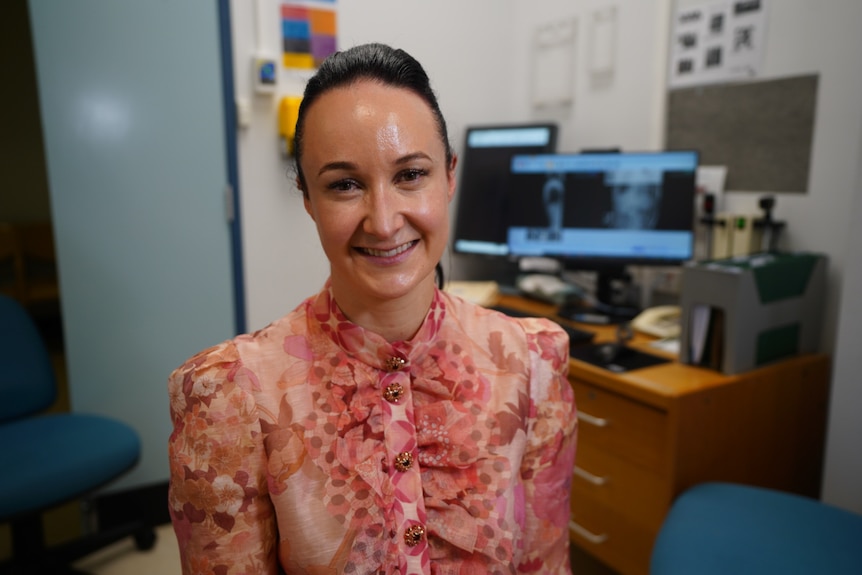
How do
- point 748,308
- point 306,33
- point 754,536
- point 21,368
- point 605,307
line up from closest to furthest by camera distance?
point 754,536 → point 748,308 → point 21,368 → point 605,307 → point 306,33

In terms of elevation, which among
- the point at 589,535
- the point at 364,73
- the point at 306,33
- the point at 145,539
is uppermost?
the point at 306,33

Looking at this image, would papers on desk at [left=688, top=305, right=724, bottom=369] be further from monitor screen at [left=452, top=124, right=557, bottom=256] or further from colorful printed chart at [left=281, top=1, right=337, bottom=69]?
colorful printed chart at [left=281, top=1, right=337, bottom=69]

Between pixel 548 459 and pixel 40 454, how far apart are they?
1.49 metres

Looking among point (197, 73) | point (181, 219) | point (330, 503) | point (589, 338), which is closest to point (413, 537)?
point (330, 503)

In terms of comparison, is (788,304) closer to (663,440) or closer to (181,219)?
(663,440)

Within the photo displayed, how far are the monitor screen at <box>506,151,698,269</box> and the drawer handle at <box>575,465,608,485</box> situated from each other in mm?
703

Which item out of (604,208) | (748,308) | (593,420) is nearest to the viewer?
(748,308)

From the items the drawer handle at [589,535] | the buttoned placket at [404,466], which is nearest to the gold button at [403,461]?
the buttoned placket at [404,466]

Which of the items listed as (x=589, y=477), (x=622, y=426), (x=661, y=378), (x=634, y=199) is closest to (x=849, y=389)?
(x=661, y=378)

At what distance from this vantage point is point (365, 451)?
0.87 m

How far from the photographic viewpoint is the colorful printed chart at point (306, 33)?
88.1 inches

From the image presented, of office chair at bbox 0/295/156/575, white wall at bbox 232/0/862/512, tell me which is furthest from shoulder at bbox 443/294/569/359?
office chair at bbox 0/295/156/575

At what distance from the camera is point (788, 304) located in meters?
1.60

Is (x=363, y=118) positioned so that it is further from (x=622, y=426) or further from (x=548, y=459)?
(x=622, y=426)
